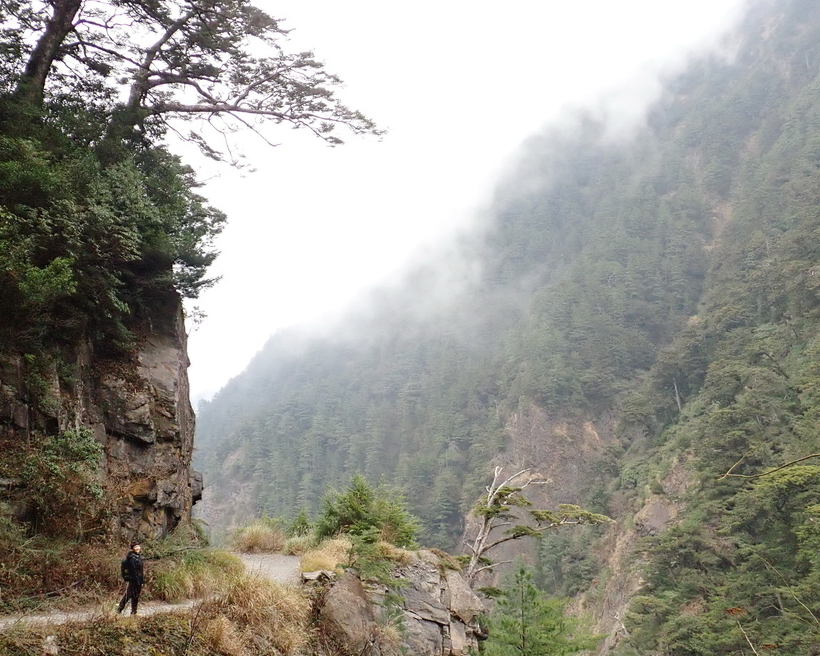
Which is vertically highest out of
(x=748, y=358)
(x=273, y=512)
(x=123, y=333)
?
(x=748, y=358)

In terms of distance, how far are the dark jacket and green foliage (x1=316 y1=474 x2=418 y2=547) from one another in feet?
19.7

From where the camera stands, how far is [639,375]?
7031cm

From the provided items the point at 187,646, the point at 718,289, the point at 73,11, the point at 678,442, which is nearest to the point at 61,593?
the point at 187,646

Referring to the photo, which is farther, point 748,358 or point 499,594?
point 748,358

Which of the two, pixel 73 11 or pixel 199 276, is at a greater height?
pixel 73 11

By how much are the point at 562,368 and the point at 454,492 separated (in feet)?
78.9

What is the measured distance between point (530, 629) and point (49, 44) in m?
15.6

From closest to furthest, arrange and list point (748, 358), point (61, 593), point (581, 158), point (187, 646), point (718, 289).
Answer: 1. point (187, 646)
2. point (61, 593)
3. point (748, 358)
4. point (718, 289)
5. point (581, 158)

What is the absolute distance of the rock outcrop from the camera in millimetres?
6973

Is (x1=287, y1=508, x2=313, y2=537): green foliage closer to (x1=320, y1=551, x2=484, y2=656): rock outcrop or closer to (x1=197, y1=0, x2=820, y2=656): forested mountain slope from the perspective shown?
(x1=320, y1=551, x2=484, y2=656): rock outcrop

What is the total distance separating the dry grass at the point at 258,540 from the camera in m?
12.1

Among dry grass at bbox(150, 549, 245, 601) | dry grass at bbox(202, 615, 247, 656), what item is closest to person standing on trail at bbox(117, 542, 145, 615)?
dry grass at bbox(202, 615, 247, 656)

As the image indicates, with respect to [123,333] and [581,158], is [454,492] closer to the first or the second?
[123,333]

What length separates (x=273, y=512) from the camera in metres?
83.3
